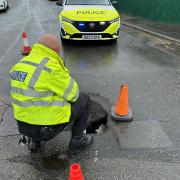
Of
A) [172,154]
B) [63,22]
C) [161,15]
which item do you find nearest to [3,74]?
[63,22]

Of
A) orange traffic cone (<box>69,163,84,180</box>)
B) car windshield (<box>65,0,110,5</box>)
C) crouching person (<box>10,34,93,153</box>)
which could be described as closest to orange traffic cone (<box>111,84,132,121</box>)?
crouching person (<box>10,34,93,153</box>)

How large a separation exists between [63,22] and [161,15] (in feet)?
24.5

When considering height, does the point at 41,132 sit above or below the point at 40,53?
below

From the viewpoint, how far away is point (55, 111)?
2961mm

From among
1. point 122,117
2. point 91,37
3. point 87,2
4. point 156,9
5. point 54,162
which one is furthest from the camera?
point 156,9

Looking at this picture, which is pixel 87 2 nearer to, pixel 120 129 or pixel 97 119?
pixel 97 119

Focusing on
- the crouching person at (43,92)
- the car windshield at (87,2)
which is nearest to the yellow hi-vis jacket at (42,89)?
the crouching person at (43,92)

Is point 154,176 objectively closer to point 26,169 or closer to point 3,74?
point 26,169

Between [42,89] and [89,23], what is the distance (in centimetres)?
639

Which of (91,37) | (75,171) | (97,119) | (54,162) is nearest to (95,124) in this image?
(97,119)

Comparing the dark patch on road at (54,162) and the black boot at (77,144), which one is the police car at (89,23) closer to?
the black boot at (77,144)

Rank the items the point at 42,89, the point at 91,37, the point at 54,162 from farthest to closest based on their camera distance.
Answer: the point at 91,37, the point at 54,162, the point at 42,89

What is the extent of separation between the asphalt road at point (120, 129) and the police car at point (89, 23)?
2.61 feet

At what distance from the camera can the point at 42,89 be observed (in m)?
2.78
